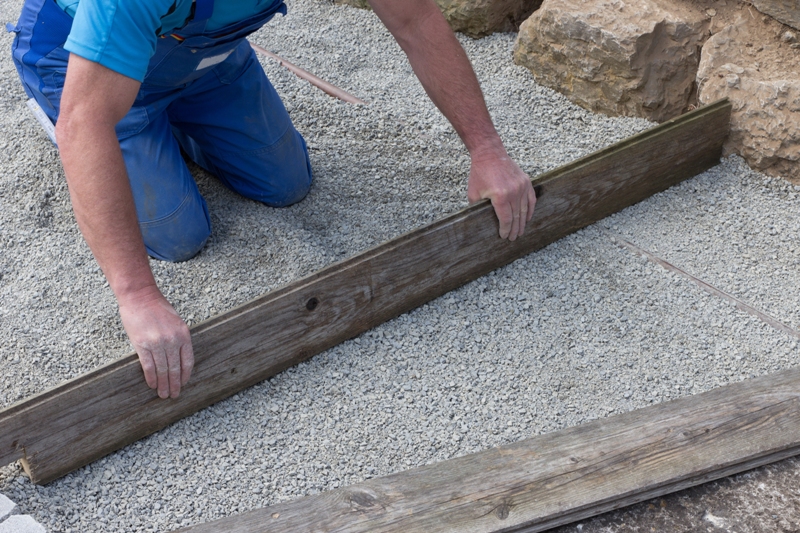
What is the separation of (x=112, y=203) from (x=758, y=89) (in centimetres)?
229

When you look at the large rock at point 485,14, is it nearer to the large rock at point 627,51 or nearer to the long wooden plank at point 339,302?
the large rock at point 627,51

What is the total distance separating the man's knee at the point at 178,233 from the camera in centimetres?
246

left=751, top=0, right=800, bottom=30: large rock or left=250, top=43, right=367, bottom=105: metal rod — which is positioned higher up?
left=751, top=0, right=800, bottom=30: large rock

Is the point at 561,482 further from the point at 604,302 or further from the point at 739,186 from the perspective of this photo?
the point at 739,186

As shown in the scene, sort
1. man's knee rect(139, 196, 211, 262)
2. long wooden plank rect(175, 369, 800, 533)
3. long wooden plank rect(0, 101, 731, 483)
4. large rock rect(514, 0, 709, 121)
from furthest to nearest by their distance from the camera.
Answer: large rock rect(514, 0, 709, 121) < man's knee rect(139, 196, 211, 262) < long wooden plank rect(0, 101, 731, 483) < long wooden plank rect(175, 369, 800, 533)

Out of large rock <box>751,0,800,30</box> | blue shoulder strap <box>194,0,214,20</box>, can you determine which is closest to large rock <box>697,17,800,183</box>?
large rock <box>751,0,800,30</box>

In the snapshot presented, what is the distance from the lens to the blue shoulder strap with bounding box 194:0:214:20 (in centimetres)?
198

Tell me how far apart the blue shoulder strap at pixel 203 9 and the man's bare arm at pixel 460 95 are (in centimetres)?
55

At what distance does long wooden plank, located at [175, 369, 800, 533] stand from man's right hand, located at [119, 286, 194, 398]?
0.39 m

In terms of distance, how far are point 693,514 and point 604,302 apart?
2.65 ft

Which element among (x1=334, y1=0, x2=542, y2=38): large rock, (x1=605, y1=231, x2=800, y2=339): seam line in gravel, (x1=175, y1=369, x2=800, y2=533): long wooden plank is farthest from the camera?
(x1=334, y1=0, x2=542, y2=38): large rock

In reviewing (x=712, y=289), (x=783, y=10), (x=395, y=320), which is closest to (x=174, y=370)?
(x=395, y=320)

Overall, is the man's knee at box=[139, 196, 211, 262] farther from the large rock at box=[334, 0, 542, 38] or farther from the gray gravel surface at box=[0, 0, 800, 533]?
the large rock at box=[334, 0, 542, 38]

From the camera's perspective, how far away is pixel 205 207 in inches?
104
